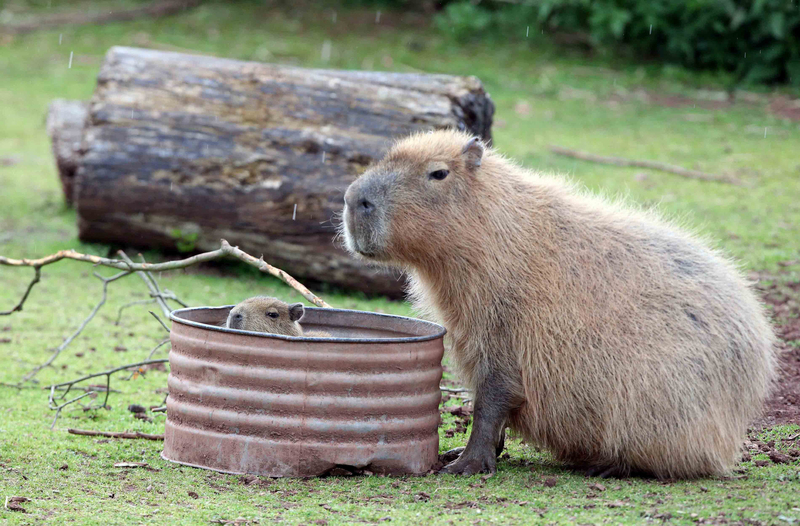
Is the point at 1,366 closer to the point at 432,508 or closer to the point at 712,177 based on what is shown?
the point at 432,508

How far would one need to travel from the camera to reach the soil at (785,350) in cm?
432

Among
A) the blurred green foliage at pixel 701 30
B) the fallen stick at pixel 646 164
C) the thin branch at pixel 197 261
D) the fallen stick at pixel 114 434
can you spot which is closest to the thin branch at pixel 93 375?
the fallen stick at pixel 114 434

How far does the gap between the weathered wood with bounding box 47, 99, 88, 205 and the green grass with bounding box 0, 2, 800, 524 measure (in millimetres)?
347

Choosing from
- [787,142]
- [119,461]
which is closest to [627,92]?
[787,142]

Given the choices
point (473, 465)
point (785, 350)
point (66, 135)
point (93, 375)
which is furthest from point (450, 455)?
point (66, 135)

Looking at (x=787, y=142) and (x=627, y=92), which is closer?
(x=787, y=142)

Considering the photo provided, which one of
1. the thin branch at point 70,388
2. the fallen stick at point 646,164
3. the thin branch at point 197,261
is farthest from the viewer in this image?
the fallen stick at point 646,164

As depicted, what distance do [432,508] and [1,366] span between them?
2.81 meters

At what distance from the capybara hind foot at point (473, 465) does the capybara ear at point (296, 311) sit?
2.93 feet

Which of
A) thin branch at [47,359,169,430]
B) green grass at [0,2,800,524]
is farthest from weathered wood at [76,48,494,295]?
thin branch at [47,359,169,430]

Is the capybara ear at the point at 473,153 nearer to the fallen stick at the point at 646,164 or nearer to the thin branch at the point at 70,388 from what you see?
the thin branch at the point at 70,388

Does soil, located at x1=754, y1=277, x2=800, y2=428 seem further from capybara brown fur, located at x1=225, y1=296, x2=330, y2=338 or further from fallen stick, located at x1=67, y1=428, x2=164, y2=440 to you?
fallen stick, located at x1=67, y1=428, x2=164, y2=440

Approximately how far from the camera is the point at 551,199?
3881mm

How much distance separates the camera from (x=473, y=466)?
3588 mm
